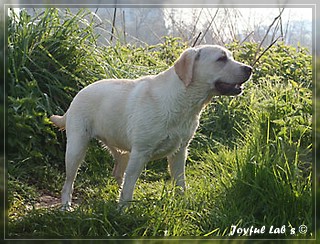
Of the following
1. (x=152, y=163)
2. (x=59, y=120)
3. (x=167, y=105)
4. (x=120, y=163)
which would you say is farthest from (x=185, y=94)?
(x=152, y=163)

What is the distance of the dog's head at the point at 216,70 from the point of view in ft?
11.9

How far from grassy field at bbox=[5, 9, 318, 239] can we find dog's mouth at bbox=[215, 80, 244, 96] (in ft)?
1.38

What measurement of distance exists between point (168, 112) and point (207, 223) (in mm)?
846

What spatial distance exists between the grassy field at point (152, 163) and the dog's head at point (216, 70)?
482mm

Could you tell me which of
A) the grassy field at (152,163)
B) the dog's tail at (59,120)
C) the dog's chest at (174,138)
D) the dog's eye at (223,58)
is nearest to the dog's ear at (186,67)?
the dog's eye at (223,58)

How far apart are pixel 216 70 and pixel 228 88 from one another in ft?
0.53

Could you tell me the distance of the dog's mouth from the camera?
12.0ft

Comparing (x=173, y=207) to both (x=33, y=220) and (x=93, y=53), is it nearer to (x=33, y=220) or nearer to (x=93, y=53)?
(x=33, y=220)

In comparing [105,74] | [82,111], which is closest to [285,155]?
[82,111]

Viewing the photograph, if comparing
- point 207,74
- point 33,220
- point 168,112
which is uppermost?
point 207,74

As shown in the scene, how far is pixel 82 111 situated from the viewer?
155 inches

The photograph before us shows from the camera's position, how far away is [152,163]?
4859 mm

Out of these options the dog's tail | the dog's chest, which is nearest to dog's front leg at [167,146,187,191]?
the dog's chest
